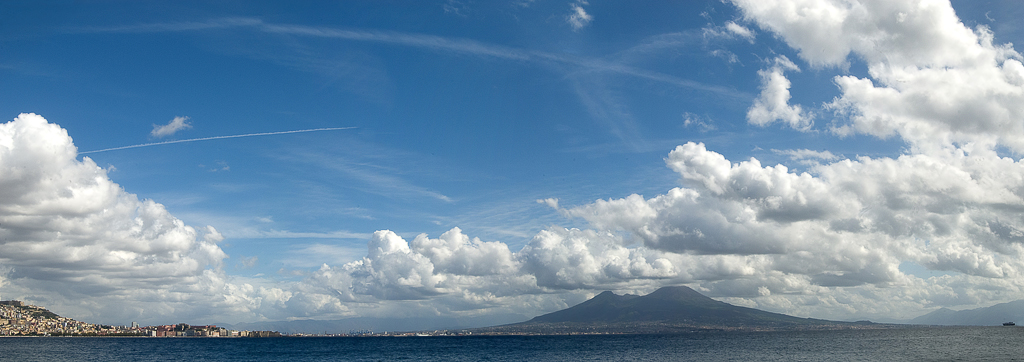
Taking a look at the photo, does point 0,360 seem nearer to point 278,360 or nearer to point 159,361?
point 159,361

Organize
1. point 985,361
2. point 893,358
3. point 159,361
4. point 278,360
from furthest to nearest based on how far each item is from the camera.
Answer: point 278,360 → point 159,361 → point 893,358 → point 985,361

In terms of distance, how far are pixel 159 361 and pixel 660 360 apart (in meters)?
144

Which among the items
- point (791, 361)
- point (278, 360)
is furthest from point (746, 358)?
point (278, 360)

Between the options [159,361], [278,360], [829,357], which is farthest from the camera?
[278,360]

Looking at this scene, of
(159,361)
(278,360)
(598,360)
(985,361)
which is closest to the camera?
(985,361)

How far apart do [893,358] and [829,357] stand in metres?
14.1

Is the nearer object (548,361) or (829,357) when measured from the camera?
(829,357)

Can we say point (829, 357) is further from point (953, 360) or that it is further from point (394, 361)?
point (394, 361)

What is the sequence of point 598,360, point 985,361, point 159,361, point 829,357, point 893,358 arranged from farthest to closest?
point 159,361, point 598,360, point 829,357, point 893,358, point 985,361

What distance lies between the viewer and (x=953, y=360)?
116 m

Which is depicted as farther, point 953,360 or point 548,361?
point 548,361

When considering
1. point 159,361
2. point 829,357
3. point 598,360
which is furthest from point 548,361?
point 159,361

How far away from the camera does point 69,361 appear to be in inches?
5659

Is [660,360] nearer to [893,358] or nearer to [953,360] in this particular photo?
[893,358]
